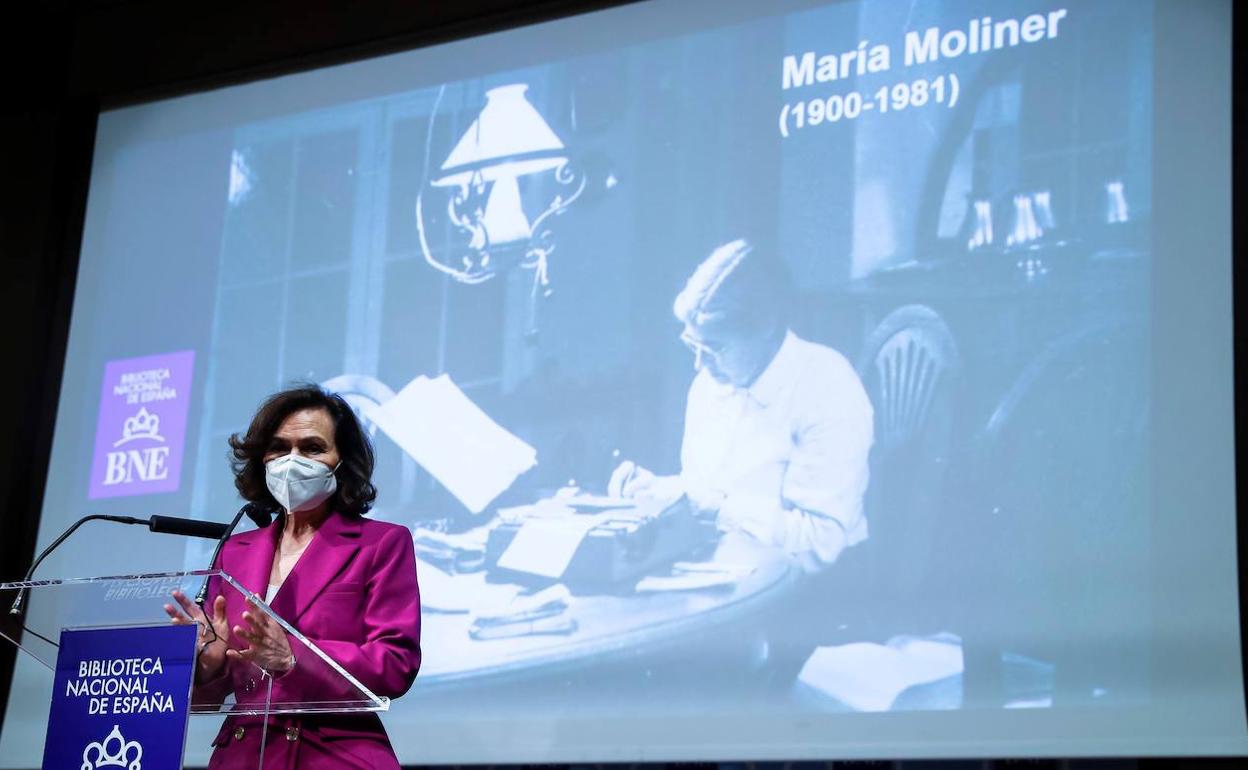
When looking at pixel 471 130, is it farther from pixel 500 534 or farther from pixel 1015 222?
pixel 1015 222

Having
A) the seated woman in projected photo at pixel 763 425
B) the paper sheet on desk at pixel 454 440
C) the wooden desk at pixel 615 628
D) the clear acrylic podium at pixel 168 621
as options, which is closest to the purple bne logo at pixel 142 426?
the paper sheet on desk at pixel 454 440

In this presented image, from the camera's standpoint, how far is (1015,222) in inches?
140

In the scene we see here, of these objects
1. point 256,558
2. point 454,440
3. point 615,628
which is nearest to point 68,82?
point 454,440

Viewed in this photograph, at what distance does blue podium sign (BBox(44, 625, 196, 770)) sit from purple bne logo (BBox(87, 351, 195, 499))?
2.61 meters

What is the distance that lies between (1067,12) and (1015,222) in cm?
58

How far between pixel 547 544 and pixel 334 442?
1.53 meters

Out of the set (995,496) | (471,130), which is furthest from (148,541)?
(995,496)

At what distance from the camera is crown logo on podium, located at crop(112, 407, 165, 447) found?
4.55 metres

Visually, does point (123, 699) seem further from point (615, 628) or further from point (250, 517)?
point (615, 628)

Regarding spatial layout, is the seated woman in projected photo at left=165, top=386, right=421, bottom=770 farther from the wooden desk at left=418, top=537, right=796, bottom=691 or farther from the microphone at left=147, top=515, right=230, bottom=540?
the wooden desk at left=418, top=537, right=796, bottom=691

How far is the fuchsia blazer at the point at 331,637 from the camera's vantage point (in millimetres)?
2000

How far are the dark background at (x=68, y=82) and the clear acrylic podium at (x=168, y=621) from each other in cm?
288

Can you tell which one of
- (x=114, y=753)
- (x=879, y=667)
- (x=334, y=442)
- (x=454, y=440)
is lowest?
(x=114, y=753)

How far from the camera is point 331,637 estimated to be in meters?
2.19
